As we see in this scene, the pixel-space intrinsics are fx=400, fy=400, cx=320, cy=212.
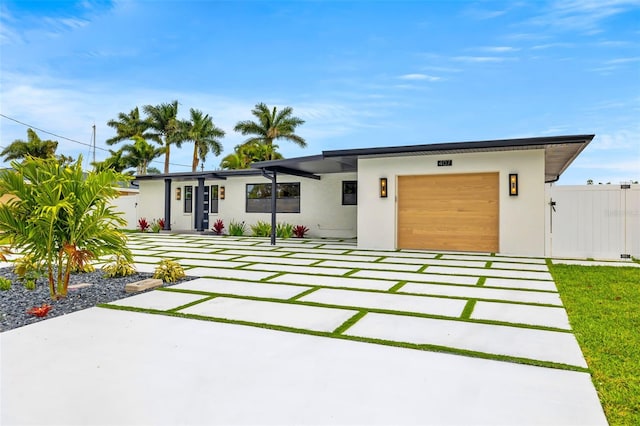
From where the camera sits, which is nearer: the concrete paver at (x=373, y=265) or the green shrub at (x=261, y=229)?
the concrete paver at (x=373, y=265)

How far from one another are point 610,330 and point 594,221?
6.51 m

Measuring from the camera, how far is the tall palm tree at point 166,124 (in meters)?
28.7

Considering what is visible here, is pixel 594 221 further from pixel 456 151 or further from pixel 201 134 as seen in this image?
pixel 201 134

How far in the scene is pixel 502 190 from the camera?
9109 mm

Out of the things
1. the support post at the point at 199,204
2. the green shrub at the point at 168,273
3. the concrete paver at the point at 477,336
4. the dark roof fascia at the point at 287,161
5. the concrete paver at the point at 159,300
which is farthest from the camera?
the support post at the point at 199,204

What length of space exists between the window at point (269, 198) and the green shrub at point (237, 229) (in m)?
0.64

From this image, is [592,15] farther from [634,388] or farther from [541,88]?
[634,388]

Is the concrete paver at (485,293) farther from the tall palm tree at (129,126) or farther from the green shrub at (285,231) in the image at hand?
the tall palm tree at (129,126)

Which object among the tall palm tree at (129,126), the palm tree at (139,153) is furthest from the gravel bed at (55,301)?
the tall palm tree at (129,126)

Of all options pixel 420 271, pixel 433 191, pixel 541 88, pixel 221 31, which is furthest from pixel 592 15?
pixel 221 31

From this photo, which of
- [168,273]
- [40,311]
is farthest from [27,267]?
[168,273]

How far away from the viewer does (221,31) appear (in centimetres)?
1350

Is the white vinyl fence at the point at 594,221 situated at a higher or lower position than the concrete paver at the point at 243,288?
higher

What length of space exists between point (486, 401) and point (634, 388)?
904mm
